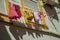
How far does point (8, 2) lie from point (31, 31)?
0.46 metres

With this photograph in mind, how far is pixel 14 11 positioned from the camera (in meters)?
2.12

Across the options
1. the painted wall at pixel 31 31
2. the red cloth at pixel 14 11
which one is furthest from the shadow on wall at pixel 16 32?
the red cloth at pixel 14 11

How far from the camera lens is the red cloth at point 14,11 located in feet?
6.77

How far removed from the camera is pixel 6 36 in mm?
2072

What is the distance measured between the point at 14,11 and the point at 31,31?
414 millimetres

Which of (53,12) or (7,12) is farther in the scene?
(53,12)

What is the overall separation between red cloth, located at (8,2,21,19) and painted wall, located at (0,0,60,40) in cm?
8

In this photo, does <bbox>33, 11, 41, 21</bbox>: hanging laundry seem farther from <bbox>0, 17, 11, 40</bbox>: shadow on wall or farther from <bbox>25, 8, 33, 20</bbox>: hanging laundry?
<bbox>0, 17, 11, 40</bbox>: shadow on wall

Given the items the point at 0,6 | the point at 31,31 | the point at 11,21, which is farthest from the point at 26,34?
the point at 0,6

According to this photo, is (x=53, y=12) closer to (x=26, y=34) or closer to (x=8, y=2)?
(x=26, y=34)

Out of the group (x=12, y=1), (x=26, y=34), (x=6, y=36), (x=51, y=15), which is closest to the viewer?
(x=6, y=36)

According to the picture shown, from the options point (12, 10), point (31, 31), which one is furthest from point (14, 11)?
point (31, 31)

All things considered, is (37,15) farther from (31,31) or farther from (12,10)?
(12,10)

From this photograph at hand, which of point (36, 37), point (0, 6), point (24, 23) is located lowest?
point (36, 37)
